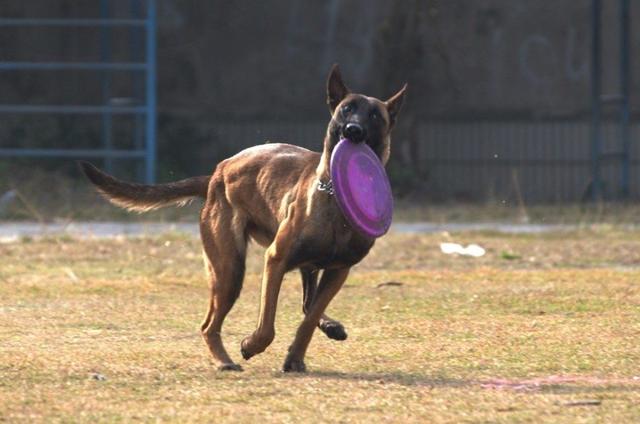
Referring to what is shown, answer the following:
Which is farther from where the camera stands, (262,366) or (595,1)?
(595,1)

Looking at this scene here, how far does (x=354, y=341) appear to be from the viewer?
31.0ft

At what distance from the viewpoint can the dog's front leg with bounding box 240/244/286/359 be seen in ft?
26.6

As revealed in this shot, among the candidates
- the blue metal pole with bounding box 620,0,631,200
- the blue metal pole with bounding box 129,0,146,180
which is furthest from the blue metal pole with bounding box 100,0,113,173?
the blue metal pole with bounding box 620,0,631,200

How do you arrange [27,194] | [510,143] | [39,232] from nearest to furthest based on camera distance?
[39,232]
[27,194]
[510,143]

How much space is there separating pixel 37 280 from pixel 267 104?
10745 mm

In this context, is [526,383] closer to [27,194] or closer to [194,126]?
[27,194]

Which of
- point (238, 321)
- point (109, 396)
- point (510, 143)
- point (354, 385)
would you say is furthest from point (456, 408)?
point (510, 143)

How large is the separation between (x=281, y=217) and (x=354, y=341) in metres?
1.29

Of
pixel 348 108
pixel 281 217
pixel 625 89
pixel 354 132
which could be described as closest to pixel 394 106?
pixel 348 108

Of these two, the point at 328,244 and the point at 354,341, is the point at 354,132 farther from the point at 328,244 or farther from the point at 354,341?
the point at 354,341

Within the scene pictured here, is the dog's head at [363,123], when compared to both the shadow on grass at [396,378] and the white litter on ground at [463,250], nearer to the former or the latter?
the shadow on grass at [396,378]

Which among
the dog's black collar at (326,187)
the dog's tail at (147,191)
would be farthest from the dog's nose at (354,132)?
the dog's tail at (147,191)

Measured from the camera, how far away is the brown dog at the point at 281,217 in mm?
8133

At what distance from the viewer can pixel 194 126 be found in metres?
23.2
